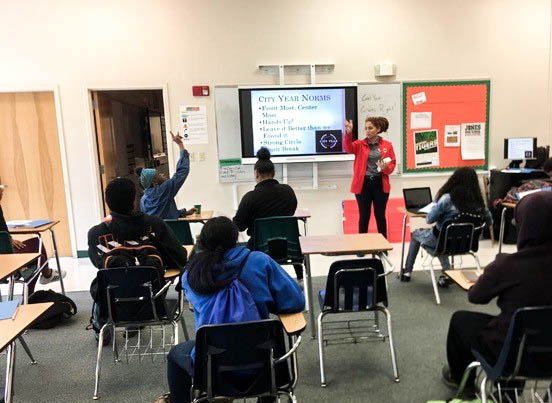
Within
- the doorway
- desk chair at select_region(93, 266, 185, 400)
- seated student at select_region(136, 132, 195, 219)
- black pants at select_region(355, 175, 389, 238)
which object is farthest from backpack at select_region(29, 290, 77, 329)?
black pants at select_region(355, 175, 389, 238)

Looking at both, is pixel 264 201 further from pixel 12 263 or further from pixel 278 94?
pixel 278 94

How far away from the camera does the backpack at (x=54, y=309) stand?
3176mm

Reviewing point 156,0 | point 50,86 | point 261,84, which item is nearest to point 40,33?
point 50,86

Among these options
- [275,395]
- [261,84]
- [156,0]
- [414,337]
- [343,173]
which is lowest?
[414,337]

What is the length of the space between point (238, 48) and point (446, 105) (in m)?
2.65

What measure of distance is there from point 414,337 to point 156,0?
4.48 meters

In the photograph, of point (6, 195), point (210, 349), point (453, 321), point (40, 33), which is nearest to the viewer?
point (210, 349)

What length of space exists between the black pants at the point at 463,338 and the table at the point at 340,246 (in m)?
0.46

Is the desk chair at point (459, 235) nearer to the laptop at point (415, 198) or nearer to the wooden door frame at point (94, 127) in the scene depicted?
the laptop at point (415, 198)

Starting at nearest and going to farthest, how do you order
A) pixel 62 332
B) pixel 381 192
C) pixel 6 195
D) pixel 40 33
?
pixel 62 332
pixel 381 192
pixel 40 33
pixel 6 195

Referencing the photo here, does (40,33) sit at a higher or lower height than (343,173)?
higher

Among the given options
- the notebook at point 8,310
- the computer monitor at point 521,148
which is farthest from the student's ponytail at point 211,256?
the computer monitor at point 521,148

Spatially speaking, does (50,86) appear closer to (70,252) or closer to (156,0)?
(156,0)

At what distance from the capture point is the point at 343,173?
5.34m
